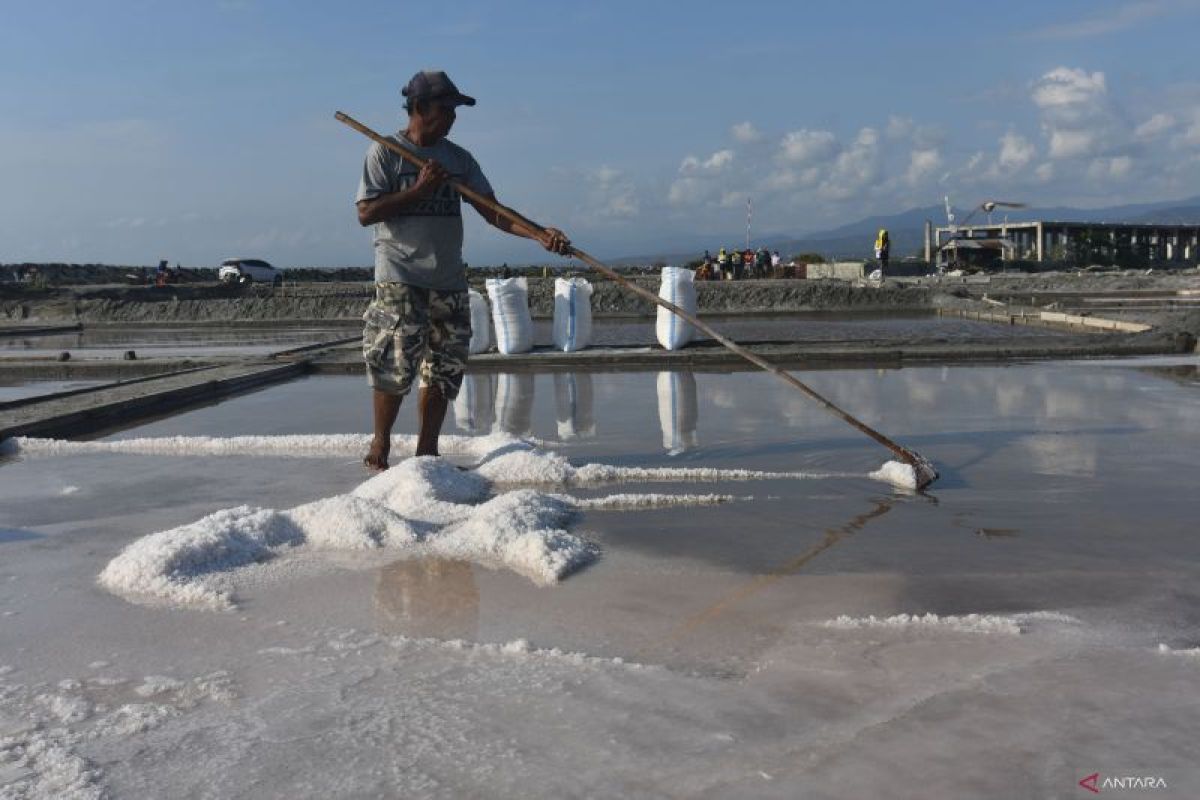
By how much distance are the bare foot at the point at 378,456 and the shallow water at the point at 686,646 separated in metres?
0.13

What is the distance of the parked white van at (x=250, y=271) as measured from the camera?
3866cm

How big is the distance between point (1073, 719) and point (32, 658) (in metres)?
2.19

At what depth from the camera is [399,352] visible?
4480 mm

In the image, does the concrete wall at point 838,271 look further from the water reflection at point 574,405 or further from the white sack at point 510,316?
the water reflection at point 574,405

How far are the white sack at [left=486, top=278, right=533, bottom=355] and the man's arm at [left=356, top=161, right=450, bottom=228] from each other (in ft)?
19.0

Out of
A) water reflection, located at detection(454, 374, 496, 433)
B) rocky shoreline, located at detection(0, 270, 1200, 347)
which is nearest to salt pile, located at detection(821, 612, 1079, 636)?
water reflection, located at detection(454, 374, 496, 433)

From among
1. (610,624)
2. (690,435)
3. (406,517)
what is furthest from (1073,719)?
(690,435)

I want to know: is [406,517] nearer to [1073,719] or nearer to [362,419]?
[1073,719]

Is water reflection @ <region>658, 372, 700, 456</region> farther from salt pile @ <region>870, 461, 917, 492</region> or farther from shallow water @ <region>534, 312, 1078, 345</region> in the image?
shallow water @ <region>534, 312, 1078, 345</region>

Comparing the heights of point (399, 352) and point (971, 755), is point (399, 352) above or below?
above

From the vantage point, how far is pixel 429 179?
433 centimetres

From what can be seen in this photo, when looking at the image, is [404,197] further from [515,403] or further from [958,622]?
[515,403]

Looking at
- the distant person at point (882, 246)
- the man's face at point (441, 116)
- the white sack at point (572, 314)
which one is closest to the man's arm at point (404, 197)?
the man's face at point (441, 116)

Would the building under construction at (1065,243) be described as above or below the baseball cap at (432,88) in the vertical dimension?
above
